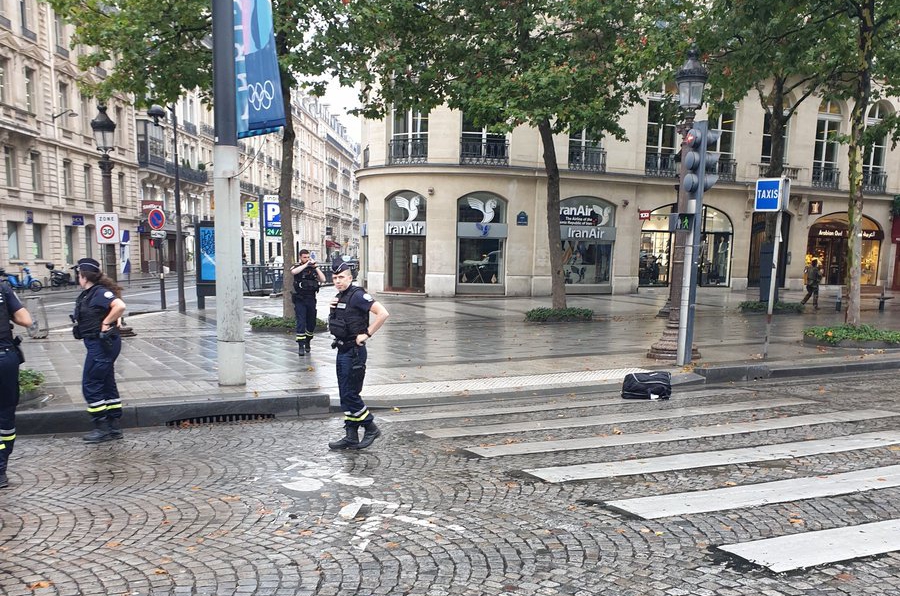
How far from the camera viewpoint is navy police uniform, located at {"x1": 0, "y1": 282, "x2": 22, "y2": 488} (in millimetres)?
5352

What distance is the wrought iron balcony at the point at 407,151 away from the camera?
87.4 feet

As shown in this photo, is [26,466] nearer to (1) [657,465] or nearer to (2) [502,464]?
(2) [502,464]

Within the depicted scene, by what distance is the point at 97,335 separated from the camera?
21.8 feet

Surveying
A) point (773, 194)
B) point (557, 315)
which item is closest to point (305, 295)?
point (557, 315)

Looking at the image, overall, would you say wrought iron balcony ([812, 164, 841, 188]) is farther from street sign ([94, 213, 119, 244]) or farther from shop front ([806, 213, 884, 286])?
street sign ([94, 213, 119, 244])

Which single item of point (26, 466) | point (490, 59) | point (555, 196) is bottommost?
point (26, 466)

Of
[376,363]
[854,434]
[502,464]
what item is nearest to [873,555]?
[502,464]

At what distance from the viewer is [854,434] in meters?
6.89

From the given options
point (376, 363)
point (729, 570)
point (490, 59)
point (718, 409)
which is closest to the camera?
point (729, 570)

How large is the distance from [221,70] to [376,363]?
5.37m

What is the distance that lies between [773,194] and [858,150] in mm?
3185

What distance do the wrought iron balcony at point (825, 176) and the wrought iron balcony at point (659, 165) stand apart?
31.4 ft

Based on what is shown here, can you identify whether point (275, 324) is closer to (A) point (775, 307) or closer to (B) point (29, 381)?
(B) point (29, 381)

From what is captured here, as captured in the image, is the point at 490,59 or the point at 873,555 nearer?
the point at 873,555
